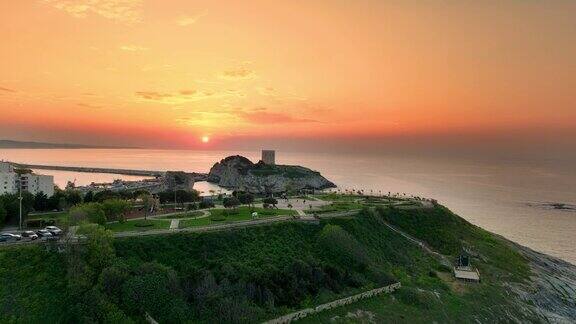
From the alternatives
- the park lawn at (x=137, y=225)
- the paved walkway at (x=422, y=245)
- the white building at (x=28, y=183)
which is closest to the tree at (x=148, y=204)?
the park lawn at (x=137, y=225)

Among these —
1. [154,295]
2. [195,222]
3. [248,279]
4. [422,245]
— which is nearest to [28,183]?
[195,222]

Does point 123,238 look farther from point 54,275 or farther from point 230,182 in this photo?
point 230,182

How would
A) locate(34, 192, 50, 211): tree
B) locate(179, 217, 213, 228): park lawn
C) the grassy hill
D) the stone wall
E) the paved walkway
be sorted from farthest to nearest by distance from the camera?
locate(34, 192, 50, 211): tree → the paved walkway → locate(179, 217, 213, 228): park lawn → the stone wall → the grassy hill

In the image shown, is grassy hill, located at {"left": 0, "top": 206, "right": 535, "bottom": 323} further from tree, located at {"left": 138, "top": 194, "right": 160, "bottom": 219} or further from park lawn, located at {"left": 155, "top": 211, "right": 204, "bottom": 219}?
tree, located at {"left": 138, "top": 194, "right": 160, "bottom": 219}

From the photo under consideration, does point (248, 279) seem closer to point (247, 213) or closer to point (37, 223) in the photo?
point (247, 213)

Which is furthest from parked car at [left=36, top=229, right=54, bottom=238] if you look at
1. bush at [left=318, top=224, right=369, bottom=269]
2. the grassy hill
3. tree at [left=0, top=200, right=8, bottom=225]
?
bush at [left=318, top=224, right=369, bottom=269]

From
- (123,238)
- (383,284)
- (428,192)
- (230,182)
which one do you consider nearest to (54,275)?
(123,238)

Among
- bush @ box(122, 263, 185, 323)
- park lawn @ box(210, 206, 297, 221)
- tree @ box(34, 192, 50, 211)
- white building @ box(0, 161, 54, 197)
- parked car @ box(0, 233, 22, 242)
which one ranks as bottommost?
bush @ box(122, 263, 185, 323)
